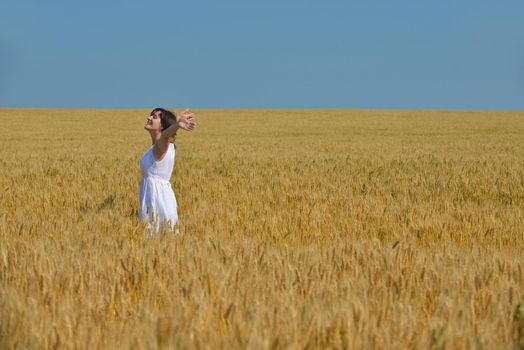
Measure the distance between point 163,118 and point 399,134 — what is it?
27.6 metres

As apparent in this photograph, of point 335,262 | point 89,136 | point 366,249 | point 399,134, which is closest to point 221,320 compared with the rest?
point 335,262

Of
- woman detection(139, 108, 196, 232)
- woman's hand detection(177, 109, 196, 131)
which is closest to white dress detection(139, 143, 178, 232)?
woman detection(139, 108, 196, 232)

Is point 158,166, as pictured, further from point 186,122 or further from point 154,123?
point 186,122

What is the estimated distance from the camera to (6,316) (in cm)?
209

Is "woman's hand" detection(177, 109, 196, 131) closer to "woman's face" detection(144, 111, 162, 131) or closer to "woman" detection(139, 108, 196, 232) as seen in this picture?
"woman" detection(139, 108, 196, 232)

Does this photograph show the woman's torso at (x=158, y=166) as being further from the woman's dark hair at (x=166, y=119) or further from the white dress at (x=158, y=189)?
the woman's dark hair at (x=166, y=119)

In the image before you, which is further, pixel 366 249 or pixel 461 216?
pixel 461 216

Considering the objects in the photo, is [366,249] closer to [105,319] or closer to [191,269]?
[191,269]

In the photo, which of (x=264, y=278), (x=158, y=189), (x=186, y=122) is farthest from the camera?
(x=158, y=189)

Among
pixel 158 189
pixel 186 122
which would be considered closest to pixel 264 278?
pixel 186 122

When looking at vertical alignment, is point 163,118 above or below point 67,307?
above

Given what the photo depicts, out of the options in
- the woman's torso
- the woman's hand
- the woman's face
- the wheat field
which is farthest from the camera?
the woman's torso

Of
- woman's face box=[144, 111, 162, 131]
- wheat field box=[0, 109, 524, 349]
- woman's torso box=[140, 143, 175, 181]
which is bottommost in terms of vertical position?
wheat field box=[0, 109, 524, 349]

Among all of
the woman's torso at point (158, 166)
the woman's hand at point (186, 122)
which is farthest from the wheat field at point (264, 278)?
the woman's hand at point (186, 122)
